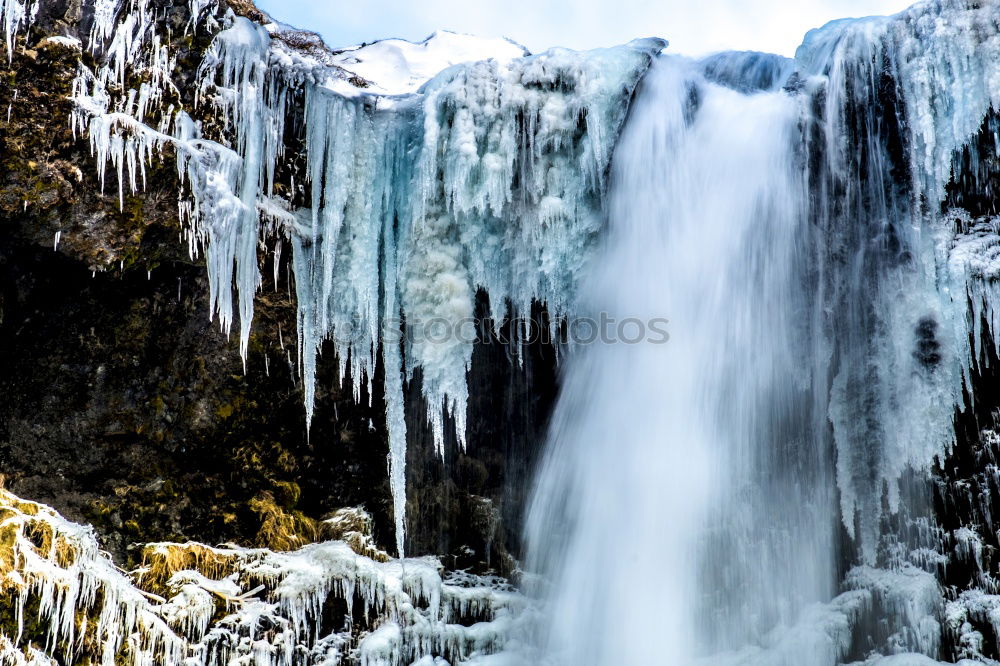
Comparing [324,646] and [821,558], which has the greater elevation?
[821,558]

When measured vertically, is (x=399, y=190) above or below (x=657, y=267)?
above

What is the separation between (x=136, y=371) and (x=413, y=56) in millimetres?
3920

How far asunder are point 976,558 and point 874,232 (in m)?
2.77

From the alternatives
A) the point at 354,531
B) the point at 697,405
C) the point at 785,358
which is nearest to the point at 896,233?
the point at 785,358

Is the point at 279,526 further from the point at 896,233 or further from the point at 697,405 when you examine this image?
the point at 896,233

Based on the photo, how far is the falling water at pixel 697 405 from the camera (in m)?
6.29

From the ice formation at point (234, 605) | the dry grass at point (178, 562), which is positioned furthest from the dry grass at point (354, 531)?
the dry grass at point (178, 562)

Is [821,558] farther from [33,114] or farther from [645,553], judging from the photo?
[33,114]

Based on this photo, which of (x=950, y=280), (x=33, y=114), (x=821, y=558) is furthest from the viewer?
(x=821, y=558)

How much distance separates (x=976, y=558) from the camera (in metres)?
6.46

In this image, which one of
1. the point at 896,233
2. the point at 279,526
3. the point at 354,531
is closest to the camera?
the point at 896,233

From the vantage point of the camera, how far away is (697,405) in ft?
21.2

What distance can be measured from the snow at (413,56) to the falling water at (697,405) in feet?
6.13

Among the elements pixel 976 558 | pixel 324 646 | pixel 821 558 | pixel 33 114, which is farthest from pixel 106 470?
pixel 976 558
